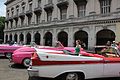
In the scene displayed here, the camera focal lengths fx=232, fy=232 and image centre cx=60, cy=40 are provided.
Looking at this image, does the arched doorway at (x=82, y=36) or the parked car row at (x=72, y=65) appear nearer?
the parked car row at (x=72, y=65)

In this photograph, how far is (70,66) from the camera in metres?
8.07

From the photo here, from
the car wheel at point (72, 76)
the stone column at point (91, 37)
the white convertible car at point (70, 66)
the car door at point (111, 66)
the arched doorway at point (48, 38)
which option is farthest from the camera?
the arched doorway at point (48, 38)

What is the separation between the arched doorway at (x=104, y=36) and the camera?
85.4 feet

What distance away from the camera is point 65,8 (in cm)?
3192

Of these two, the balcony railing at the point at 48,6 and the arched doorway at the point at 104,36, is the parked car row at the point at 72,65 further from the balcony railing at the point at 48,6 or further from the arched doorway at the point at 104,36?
the balcony railing at the point at 48,6

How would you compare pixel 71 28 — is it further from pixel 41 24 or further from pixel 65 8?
pixel 41 24

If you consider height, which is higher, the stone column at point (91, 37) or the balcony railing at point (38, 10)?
the balcony railing at point (38, 10)

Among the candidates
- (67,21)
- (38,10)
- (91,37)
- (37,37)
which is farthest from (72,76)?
(37,37)

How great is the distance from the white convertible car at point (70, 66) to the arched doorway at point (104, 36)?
17.6 meters

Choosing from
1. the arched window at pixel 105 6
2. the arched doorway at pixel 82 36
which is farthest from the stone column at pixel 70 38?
the arched window at pixel 105 6

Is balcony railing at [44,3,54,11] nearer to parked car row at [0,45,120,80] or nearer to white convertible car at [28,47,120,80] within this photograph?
parked car row at [0,45,120,80]

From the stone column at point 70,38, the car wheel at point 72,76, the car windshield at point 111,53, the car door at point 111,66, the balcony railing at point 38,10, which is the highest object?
the balcony railing at point 38,10

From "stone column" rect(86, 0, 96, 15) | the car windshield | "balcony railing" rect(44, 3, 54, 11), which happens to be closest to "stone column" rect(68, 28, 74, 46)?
"stone column" rect(86, 0, 96, 15)

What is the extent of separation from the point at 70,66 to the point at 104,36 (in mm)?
19356
